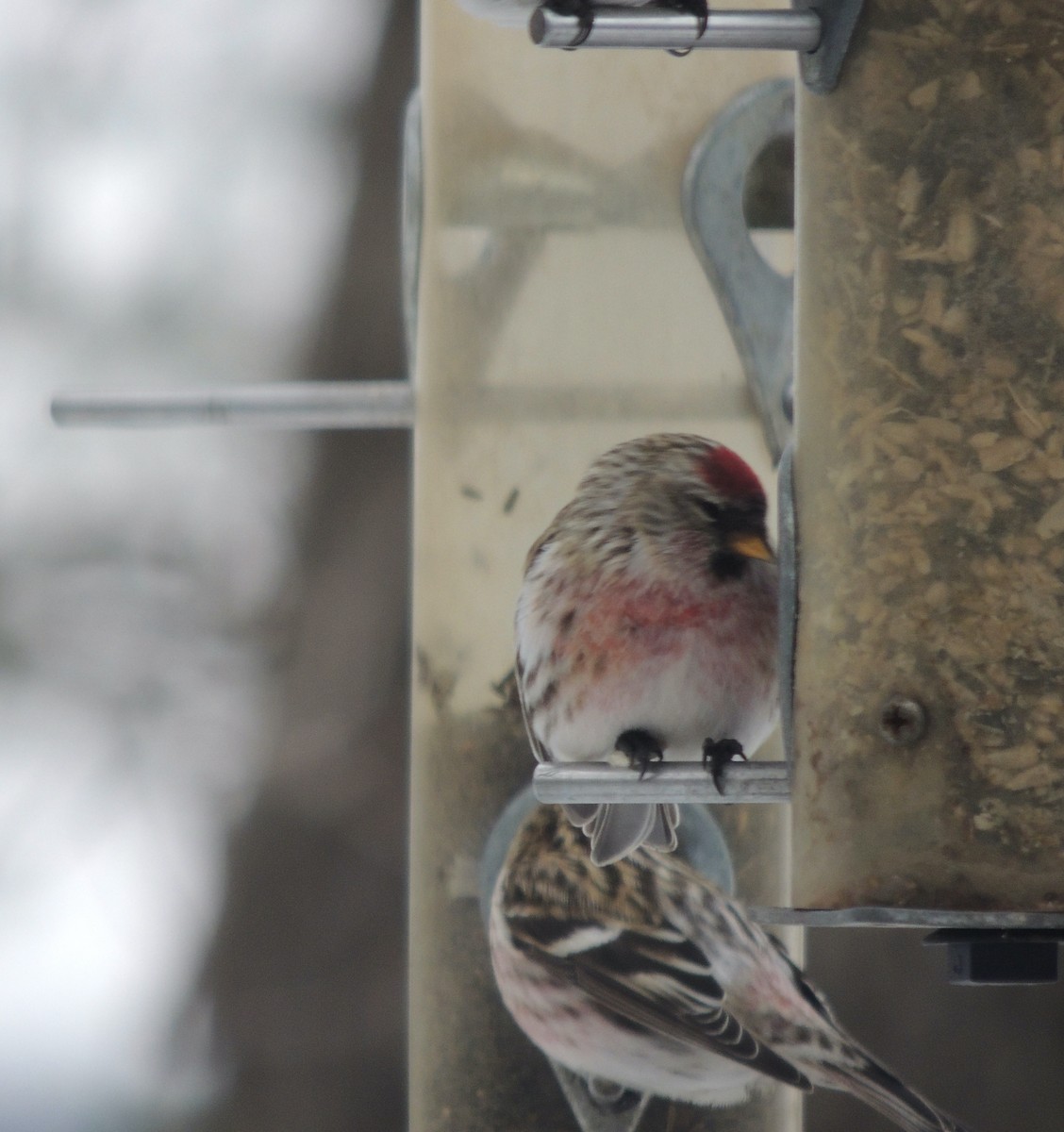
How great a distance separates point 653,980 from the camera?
280cm

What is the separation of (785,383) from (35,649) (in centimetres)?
354

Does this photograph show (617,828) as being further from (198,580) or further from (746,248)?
(198,580)

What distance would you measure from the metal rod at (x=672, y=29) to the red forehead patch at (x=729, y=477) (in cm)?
69

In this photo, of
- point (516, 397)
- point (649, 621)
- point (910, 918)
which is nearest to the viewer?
point (910, 918)

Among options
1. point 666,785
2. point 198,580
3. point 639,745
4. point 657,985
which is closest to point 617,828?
point 639,745

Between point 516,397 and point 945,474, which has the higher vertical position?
point 516,397

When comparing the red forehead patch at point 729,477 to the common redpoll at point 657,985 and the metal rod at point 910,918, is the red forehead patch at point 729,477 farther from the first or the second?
the metal rod at point 910,918

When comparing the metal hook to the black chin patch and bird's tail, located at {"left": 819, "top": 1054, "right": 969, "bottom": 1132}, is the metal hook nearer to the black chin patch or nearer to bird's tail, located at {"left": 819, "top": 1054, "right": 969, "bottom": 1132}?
the black chin patch

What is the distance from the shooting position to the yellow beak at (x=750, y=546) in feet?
7.98

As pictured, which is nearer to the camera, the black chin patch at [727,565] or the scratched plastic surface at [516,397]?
the black chin patch at [727,565]

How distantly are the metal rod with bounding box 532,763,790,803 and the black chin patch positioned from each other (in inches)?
17.9

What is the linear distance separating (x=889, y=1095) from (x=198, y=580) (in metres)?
3.39

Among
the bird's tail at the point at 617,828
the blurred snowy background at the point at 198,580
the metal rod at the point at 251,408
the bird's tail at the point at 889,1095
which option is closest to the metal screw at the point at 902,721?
the bird's tail at the point at 617,828

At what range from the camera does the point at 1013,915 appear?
1720mm
